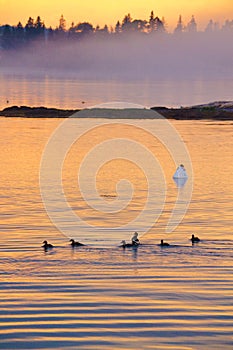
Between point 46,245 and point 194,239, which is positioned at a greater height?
point 194,239

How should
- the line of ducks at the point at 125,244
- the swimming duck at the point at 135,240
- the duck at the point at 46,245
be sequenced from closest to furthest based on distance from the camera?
the duck at the point at 46,245 < the line of ducks at the point at 125,244 < the swimming duck at the point at 135,240

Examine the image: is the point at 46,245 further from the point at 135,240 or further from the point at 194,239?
the point at 194,239

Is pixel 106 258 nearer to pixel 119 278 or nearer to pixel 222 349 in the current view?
pixel 119 278

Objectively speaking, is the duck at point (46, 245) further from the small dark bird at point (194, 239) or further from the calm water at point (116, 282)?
the small dark bird at point (194, 239)

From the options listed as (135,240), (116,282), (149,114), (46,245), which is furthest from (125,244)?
(149,114)

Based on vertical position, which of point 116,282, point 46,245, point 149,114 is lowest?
point 116,282

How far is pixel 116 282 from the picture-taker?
22000 mm

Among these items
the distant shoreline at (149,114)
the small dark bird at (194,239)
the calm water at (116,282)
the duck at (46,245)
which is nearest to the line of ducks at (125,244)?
the duck at (46,245)

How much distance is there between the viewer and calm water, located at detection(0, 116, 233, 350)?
17703 mm

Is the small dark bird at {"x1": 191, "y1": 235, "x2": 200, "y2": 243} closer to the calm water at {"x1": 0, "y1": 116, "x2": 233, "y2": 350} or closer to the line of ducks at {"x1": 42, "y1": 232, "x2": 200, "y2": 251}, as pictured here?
the calm water at {"x1": 0, "y1": 116, "x2": 233, "y2": 350}

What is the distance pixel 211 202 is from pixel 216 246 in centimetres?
907

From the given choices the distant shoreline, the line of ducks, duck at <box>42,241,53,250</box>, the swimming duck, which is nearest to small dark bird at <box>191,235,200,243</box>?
the line of ducks

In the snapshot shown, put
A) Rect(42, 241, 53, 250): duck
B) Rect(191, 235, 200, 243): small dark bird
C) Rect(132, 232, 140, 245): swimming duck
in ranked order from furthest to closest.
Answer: Rect(191, 235, 200, 243): small dark bird → Rect(132, 232, 140, 245): swimming duck → Rect(42, 241, 53, 250): duck

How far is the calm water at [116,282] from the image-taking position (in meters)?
17.7
